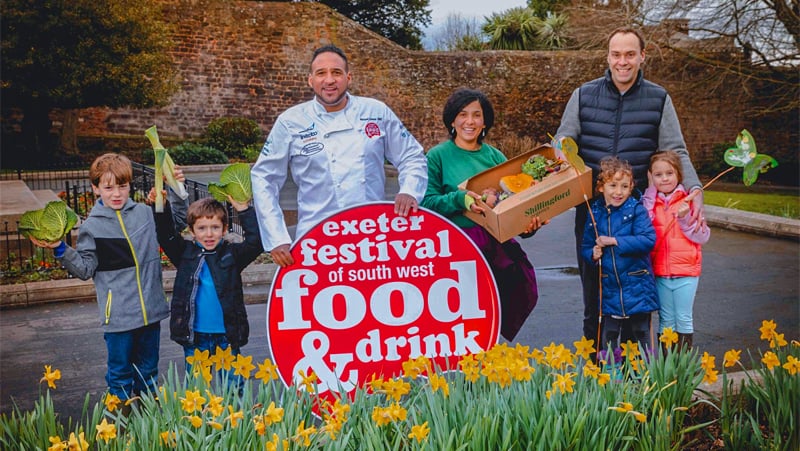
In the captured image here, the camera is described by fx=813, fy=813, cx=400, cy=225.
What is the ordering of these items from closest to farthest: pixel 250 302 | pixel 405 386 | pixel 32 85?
pixel 405 386, pixel 250 302, pixel 32 85

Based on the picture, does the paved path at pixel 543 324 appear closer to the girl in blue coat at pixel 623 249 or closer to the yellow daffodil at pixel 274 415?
the girl in blue coat at pixel 623 249

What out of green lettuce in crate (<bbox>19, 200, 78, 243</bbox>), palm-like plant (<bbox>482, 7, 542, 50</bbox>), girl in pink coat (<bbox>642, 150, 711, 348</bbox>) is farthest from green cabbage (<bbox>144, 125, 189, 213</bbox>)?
palm-like plant (<bbox>482, 7, 542, 50</bbox>)

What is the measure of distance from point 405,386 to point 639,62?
2314 millimetres

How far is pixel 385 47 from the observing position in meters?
29.2

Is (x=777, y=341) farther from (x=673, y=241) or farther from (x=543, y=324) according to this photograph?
(x=543, y=324)

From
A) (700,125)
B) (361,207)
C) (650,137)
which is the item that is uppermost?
(700,125)

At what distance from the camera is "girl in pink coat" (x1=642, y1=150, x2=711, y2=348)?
4.33 m

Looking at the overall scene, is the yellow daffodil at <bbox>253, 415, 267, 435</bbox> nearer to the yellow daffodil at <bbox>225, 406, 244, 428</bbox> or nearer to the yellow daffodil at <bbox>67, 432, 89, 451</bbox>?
the yellow daffodil at <bbox>225, 406, 244, 428</bbox>

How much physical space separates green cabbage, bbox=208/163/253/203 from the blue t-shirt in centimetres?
46

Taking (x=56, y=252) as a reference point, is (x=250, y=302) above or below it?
below

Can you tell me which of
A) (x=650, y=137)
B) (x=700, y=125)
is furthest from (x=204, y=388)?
(x=700, y=125)

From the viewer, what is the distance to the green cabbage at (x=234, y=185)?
12.6ft

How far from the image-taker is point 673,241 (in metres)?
4.40

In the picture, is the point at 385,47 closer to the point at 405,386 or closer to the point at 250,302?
the point at 250,302
